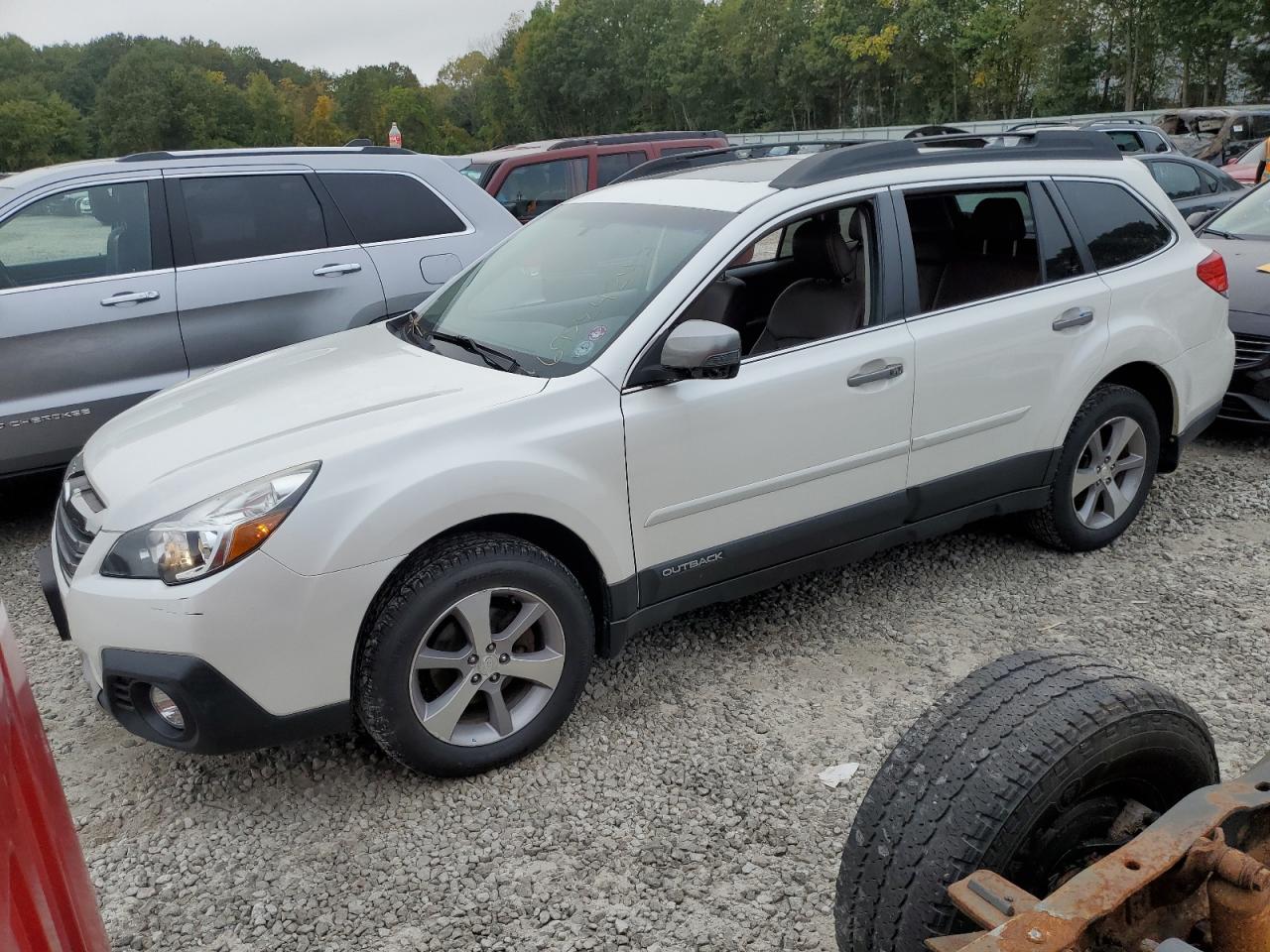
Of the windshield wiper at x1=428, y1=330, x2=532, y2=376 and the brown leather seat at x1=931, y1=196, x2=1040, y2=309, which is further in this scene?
the brown leather seat at x1=931, y1=196, x2=1040, y2=309

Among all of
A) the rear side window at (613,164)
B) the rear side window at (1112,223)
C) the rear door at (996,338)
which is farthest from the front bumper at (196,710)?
the rear side window at (613,164)

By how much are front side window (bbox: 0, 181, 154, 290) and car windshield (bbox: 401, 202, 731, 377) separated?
6.86ft

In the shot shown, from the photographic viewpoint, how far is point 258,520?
274 cm

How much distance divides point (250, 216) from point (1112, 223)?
13.8 feet

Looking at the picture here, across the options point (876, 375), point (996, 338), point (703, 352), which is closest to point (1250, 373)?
point (996, 338)

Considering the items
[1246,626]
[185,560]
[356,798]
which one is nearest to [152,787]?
[356,798]

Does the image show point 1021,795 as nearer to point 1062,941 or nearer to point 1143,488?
point 1062,941

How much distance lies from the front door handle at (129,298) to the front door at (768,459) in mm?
3177

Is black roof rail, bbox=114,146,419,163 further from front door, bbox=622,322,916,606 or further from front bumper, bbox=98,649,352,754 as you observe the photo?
front bumper, bbox=98,649,352,754

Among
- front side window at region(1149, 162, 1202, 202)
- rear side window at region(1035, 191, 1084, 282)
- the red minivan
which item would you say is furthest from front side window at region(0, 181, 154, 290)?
front side window at region(1149, 162, 1202, 202)

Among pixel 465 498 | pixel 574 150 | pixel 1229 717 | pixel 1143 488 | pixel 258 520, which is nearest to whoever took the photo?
pixel 258 520

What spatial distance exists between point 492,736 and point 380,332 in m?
1.75

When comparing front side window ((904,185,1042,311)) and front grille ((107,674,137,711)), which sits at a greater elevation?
front side window ((904,185,1042,311))

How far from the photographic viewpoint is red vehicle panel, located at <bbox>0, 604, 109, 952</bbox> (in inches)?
43.1
